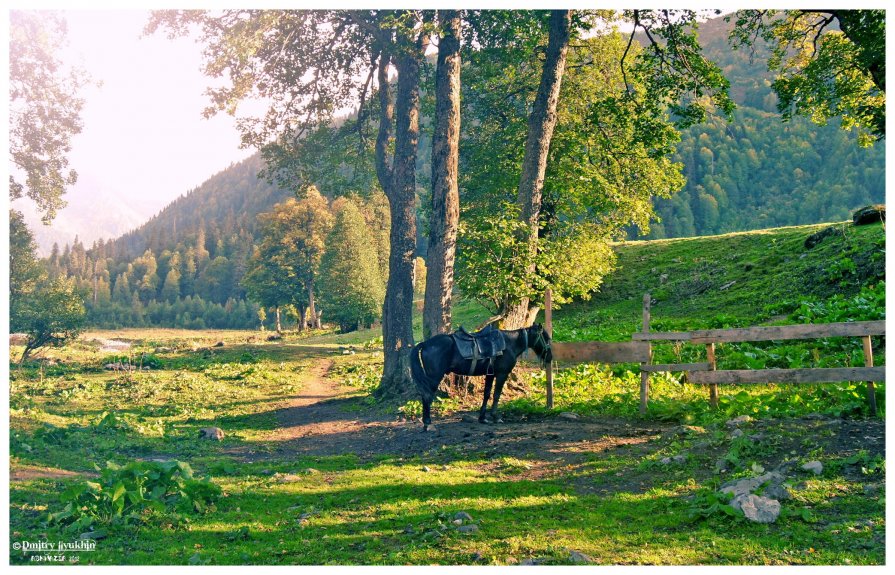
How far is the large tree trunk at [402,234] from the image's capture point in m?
19.0

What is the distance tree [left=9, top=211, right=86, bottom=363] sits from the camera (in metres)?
16.6

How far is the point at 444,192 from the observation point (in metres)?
17.1

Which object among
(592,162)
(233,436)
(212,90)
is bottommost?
(233,436)

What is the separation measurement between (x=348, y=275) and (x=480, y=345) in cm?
4240

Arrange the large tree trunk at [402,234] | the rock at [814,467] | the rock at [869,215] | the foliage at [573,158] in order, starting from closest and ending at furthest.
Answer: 1. the rock at [814,467]
2. the large tree trunk at [402,234]
3. the foliage at [573,158]
4. the rock at [869,215]

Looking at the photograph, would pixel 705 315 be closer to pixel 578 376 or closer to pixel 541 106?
pixel 578 376

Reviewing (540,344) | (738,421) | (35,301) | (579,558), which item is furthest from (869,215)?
(35,301)

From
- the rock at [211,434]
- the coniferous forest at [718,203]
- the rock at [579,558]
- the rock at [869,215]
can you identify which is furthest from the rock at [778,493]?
the coniferous forest at [718,203]

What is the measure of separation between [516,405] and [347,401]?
665cm

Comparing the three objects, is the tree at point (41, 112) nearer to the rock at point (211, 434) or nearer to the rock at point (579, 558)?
the rock at point (211, 434)

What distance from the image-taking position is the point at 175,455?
11891 mm

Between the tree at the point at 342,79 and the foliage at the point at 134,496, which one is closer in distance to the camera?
the foliage at the point at 134,496

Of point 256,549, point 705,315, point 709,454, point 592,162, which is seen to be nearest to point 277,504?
point 256,549

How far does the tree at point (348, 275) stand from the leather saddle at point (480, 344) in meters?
41.5
